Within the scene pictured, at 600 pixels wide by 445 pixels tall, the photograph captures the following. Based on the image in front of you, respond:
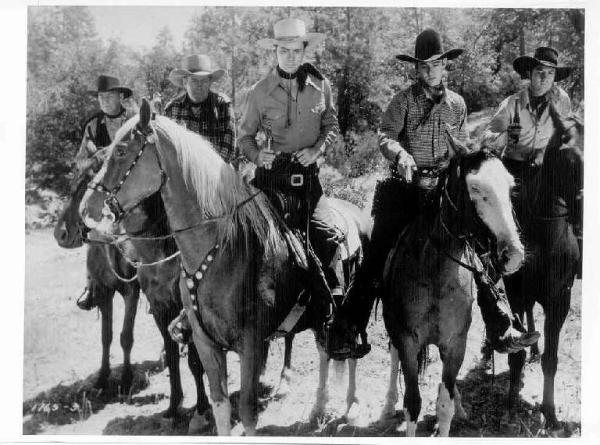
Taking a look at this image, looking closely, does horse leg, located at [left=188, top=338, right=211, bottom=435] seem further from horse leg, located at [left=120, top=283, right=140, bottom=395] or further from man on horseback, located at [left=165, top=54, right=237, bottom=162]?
man on horseback, located at [left=165, top=54, right=237, bottom=162]

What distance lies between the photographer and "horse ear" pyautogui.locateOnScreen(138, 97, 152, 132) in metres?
3.61

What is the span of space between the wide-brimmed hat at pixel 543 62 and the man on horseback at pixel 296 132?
181 cm

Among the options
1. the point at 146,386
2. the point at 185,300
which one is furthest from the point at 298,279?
the point at 146,386

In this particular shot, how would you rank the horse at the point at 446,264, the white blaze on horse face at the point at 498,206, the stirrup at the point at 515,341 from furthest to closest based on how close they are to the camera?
the stirrup at the point at 515,341 < the horse at the point at 446,264 < the white blaze on horse face at the point at 498,206

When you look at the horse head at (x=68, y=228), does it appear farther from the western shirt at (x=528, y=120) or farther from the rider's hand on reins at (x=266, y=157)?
the western shirt at (x=528, y=120)

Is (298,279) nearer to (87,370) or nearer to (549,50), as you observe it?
(87,370)

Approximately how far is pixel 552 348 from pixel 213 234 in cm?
311

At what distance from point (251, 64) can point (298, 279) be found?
90.8 inches

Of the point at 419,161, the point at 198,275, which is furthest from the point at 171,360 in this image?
the point at 419,161

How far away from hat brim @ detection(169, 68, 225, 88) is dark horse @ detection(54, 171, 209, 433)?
1318 mm

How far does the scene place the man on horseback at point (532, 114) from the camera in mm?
4992

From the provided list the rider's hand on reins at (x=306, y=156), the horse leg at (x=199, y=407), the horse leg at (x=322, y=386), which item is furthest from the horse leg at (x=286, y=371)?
the rider's hand on reins at (x=306, y=156)

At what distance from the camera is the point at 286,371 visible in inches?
217

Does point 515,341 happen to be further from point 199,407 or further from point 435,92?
point 199,407
